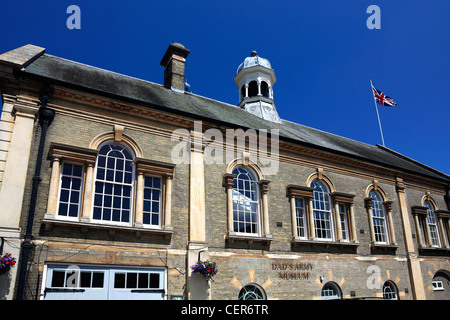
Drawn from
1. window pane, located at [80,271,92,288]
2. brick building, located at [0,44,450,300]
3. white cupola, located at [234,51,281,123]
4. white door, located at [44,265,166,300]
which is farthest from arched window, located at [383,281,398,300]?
window pane, located at [80,271,92,288]

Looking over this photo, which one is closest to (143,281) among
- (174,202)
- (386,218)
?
(174,202)

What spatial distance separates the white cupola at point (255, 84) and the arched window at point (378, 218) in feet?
21.6

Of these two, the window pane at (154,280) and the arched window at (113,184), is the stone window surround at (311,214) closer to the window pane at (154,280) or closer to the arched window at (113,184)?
the window pane at (154,280)

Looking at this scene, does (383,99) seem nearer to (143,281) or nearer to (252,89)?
(252,89)

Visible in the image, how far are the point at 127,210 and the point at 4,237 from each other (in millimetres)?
3288

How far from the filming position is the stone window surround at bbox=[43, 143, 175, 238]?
1008 cm

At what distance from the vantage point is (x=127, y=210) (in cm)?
1123

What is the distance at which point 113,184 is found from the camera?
11273mm

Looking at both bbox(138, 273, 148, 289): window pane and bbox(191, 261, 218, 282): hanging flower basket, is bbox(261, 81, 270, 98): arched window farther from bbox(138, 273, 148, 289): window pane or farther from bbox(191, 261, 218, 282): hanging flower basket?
bbox(138, 273, 148, 289): window pane

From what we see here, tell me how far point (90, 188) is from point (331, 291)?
385 inches

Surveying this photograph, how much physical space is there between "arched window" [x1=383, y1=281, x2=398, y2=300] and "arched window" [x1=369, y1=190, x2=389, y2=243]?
1869 mm
